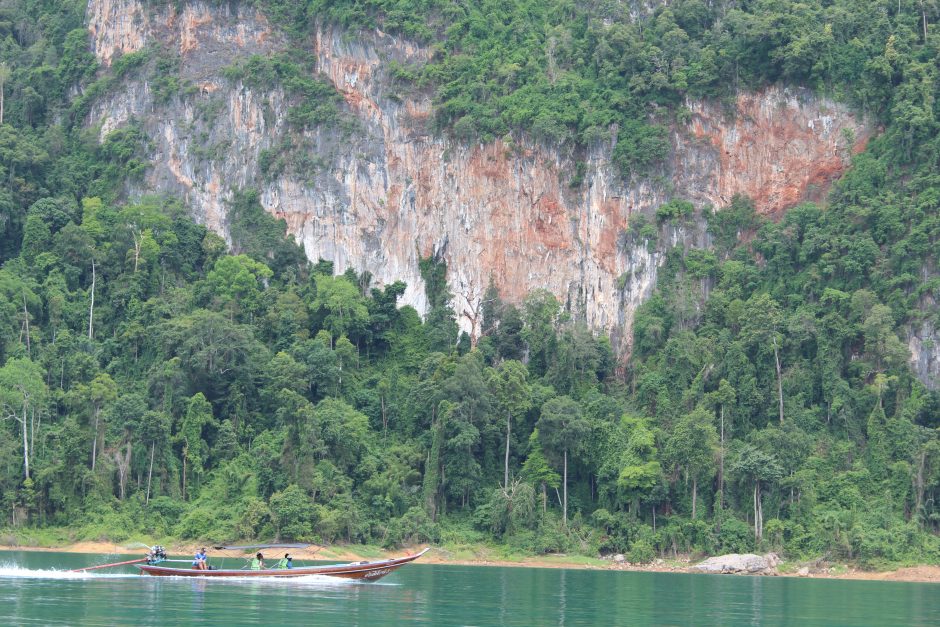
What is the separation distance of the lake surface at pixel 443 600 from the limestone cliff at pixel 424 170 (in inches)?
1195

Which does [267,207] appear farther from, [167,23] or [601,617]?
[601,617]

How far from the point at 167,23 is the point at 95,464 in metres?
36.6

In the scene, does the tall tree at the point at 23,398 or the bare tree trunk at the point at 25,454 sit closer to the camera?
the bare tree trunk at the point at 25,454

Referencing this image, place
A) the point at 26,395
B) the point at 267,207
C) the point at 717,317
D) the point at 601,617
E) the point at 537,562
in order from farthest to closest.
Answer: the point at 267,207, the point at 717,317, the point at 26,395, the point at 537,562, the point at 601,617

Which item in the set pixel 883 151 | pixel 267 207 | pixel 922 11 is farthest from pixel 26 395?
pixel 922 11

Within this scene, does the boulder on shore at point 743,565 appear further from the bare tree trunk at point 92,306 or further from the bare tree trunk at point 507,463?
the bare tree trunk at point 92,306

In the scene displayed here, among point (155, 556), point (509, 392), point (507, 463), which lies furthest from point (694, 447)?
point (155, 556)

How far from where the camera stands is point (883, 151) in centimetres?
7969

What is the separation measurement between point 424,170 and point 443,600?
159ft

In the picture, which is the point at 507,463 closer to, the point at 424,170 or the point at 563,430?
the point at 563,430

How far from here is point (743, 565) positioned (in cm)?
6475

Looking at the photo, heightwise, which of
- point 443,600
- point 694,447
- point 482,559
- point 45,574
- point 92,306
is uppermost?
point 92,306

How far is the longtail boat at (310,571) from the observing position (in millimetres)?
48594

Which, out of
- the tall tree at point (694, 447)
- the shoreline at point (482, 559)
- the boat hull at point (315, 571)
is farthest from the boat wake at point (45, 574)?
the tall tree at point (694, 447)
